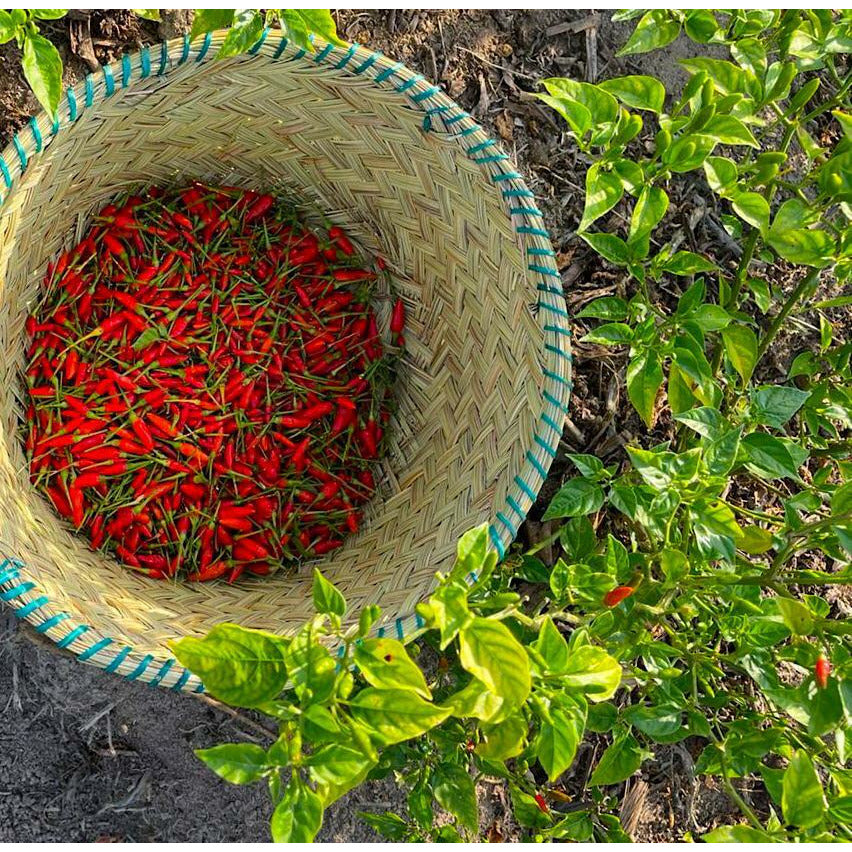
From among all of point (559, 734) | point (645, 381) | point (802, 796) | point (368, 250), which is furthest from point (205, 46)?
point (802, 796)

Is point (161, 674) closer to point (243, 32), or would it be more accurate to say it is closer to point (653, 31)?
point (243, 32)

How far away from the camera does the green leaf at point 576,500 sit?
61.3 inches

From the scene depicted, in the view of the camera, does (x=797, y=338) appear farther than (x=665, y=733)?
Yes

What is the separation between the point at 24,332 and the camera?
72.4 inches

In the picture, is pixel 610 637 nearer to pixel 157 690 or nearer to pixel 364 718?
pixel 364 718

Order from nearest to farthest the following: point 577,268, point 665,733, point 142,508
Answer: point 665,733, point 142,508, point 577,268

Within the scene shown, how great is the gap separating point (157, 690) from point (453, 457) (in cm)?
80

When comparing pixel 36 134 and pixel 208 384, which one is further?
pixel 208 384

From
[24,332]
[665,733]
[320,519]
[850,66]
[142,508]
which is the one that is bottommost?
[665,733]

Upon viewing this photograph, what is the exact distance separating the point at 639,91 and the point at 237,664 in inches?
39.3

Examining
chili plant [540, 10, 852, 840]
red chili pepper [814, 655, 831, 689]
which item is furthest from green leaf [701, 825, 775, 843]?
red chili pepper [814, 655, 831, 689]

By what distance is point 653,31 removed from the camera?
4.49 feet

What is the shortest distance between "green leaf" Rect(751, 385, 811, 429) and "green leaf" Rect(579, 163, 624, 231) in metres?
0.46

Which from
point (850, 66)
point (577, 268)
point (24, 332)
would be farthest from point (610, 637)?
point (850, 66)
